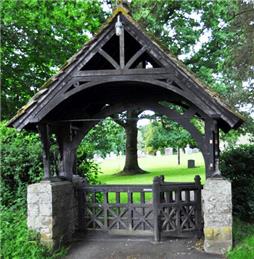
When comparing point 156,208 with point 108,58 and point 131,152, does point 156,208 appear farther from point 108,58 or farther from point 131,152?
point 131,152

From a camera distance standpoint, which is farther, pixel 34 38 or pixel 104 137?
pixel 104 137

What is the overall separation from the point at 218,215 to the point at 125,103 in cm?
337

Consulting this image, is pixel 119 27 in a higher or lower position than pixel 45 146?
higher

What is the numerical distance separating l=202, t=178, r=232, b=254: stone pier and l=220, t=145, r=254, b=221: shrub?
3204mm

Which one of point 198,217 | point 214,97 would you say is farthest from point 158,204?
point 214,97

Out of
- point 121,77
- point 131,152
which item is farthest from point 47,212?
point 131,152

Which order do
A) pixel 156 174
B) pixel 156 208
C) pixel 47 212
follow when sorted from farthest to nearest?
pixel 156 174 → pixel 156 208 → pixel 47 212

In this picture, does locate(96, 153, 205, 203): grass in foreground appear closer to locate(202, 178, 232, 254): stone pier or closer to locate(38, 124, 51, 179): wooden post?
locate(38, 124, 51, 179): wooden post

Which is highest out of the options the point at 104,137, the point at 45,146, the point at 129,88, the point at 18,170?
the point at 129,88

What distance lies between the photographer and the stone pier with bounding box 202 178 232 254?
24.6 feet

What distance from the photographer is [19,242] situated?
24.6ft

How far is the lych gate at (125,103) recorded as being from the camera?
745 centimetres

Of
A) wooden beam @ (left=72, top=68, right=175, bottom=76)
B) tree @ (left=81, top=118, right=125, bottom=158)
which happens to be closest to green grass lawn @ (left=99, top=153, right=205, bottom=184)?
tree @ (left=81, top=118, right=125, bottom=158)

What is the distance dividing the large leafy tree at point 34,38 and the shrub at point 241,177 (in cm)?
799
